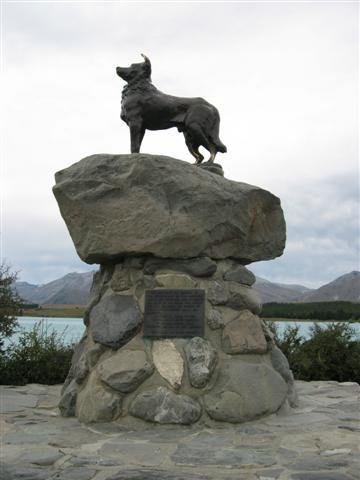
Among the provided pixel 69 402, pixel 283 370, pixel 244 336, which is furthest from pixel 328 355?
pixel 69 402

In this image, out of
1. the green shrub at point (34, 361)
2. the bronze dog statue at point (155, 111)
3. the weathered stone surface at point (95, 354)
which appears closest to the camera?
the weathered stone surface at point (95, 354)

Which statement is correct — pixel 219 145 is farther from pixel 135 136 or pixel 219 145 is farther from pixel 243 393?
pixel 243 393

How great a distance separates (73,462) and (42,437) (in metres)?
0.83

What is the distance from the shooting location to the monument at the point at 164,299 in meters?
4.86

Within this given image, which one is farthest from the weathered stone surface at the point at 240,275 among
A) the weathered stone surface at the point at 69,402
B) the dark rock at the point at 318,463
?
the dark rock at the point at 318,463

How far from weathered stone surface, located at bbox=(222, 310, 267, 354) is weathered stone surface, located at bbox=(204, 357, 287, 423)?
A: 13 centimetres

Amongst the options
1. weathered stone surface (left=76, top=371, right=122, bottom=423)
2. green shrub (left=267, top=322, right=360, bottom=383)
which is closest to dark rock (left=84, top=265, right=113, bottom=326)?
weathered stone surface (left=76, top=371, right=122, bottom=423)

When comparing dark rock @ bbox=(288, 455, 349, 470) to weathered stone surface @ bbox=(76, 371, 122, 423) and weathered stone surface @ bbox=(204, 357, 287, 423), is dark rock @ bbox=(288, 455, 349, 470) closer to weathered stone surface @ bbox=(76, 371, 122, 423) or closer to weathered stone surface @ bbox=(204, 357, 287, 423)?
weathered stone surface @ bbox=(204, 357, 287, 423)

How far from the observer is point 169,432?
443 cm

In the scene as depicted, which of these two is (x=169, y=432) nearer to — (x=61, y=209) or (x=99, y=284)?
(x=99, y=284)

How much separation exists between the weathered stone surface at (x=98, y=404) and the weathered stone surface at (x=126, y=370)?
0.28 ft

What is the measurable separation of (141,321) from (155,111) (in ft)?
8.29

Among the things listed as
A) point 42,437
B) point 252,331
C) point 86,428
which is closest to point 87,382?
point 86,428

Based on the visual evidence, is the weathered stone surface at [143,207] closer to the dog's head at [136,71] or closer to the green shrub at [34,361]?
the dog's head at [136,71]
